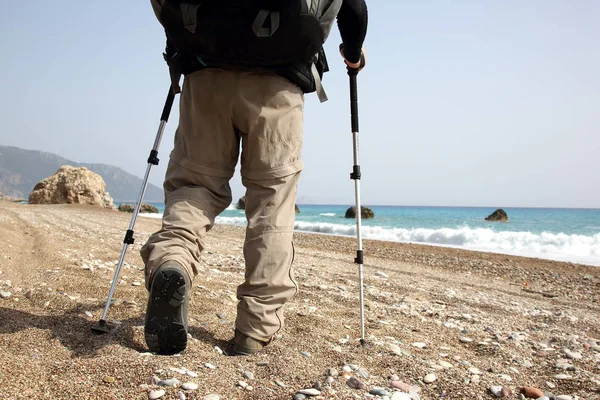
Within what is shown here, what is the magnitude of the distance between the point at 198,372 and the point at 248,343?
445mm

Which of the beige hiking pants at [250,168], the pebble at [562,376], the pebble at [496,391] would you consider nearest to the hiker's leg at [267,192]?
the beige hiking pants at [250,168]

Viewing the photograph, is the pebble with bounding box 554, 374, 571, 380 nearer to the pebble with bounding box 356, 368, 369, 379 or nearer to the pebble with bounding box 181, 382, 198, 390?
the pebble with bounding box 356, 368, 369, 379

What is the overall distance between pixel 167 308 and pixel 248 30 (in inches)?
54.3

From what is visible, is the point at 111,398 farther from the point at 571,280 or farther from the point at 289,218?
the point at 571,280

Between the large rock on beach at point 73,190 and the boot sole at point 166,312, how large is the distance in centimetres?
2206

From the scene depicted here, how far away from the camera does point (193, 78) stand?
2.42 meters

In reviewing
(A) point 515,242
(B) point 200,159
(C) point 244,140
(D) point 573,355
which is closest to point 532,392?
(D) point 573,355

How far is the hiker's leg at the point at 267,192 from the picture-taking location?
2340mm

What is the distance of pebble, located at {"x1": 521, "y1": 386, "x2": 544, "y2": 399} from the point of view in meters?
2.11

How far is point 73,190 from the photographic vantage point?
22047mm

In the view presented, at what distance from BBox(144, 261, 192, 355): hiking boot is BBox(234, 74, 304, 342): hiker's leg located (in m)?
0.41

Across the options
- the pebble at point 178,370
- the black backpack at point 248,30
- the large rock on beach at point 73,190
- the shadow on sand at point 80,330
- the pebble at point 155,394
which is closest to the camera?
the pebble at point 155,394

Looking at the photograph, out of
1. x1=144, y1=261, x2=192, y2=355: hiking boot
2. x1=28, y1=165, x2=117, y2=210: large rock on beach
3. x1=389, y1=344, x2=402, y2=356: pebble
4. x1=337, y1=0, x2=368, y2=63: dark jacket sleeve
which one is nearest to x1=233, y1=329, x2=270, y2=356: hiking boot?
x1=144, y1=261, x2=192, y2=355: hiking boot

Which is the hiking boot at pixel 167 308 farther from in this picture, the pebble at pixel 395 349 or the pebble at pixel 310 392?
the pebble at pixel 395 349
